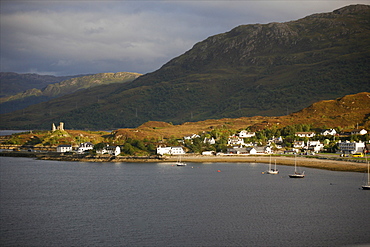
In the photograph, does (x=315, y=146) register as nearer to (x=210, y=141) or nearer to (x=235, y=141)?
(x=235, y=141)

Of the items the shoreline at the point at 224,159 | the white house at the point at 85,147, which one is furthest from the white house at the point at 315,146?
the white house at the point at 85,147

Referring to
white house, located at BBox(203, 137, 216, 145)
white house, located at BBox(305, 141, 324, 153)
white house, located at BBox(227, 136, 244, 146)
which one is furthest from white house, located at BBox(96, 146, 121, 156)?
white house, located at BBox(305, 141, 324, 153)

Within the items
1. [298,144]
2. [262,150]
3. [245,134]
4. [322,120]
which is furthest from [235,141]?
[322,120]

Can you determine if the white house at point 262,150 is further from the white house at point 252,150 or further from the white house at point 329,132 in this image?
the white house at point 329,132

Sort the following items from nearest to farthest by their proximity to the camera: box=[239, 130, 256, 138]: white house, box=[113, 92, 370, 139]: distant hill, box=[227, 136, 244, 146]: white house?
box=[227, 136, 244, 146]: white house → box=[239, 130, 256, 138]: white house → box=[113, 92, 370, 139]: distant hill

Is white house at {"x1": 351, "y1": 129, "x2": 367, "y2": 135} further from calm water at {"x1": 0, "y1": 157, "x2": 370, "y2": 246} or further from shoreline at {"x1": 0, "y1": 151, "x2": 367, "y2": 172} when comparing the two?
calm water at {"x1": 0, "y1": 157, "x2": 370, "y2": 246}

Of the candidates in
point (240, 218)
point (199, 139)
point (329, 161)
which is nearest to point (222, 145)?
point (199, 139)
